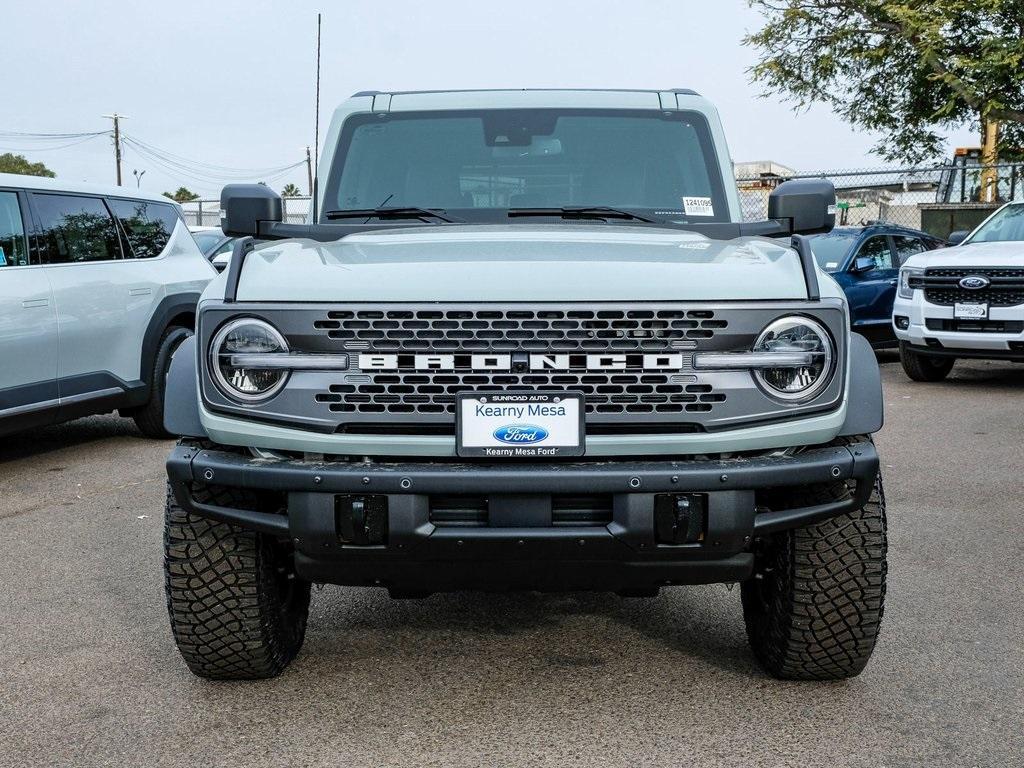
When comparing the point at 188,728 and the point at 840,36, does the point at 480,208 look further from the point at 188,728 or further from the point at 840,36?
the point at 840,36

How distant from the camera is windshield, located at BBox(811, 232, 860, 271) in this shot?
13.8 m

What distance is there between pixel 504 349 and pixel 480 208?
4.67 feet

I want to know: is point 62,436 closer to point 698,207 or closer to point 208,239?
point 698,207

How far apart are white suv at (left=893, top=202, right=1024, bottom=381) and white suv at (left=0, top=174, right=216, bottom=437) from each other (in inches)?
259

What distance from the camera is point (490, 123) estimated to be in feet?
15.5

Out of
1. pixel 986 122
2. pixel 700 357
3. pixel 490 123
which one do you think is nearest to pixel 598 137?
pixel 490 123

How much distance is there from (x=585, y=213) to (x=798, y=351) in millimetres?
1324

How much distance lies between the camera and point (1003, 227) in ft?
39.6

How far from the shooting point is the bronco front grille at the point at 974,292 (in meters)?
10.7

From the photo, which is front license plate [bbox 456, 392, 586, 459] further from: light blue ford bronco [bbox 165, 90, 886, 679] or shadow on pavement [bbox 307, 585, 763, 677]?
shadow on pavement [bbox 307, 585, 763, 677]

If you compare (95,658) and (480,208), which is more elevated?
(480,208)

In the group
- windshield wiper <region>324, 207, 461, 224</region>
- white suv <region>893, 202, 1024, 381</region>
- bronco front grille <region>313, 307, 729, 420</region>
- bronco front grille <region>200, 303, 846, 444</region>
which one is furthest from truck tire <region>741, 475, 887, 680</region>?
white suv <region>893, 202, 1024, 381</region>

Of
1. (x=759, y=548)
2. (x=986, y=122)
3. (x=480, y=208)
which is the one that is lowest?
(x=759, y=548)

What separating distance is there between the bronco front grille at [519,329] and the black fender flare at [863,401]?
48cm
